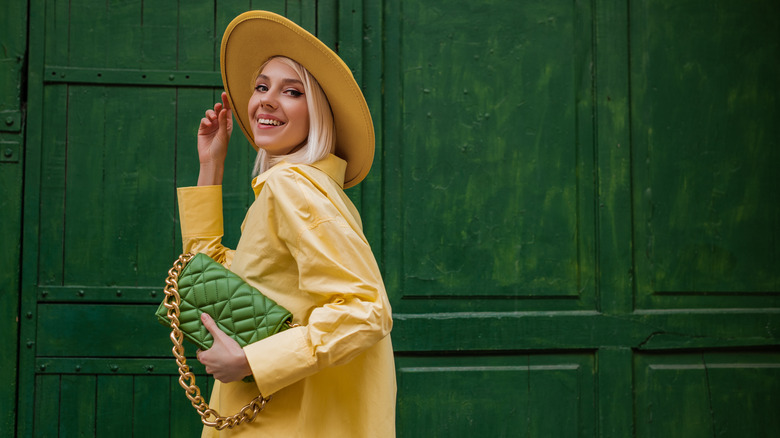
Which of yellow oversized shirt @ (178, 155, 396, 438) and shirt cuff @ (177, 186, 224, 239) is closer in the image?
yellow oversized shirt @ (178, 155, 396, 438)

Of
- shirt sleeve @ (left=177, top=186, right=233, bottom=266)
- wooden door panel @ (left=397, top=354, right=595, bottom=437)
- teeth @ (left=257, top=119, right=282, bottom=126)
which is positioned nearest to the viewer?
teeth @ (left=257, top=119, right=282, bottom=126)

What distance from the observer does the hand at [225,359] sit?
4.50 feet

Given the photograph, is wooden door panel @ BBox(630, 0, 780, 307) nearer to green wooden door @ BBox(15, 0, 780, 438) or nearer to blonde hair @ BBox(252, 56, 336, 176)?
green wooden door @ BBox(15, 0, 780, 438)

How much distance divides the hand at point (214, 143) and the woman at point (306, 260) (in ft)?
0.49

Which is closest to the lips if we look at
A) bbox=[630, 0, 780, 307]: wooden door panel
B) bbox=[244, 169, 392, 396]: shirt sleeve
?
bbox=[244, 169, 392, 396]: shirt sleeve

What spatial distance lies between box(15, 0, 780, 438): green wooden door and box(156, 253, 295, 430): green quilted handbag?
129 cm

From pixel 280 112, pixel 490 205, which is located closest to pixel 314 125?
pixel 280 112

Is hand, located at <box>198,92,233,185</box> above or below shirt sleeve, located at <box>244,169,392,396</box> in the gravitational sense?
above

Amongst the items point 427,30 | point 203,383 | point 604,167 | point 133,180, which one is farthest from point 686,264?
point 133,180

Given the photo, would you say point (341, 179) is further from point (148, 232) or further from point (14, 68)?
point (14, 68)

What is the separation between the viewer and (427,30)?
2.90m

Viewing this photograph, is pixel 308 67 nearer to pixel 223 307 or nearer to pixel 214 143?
pixel 214 143

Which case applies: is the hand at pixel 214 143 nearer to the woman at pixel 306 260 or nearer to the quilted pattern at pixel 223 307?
the woman at pixel 306 260

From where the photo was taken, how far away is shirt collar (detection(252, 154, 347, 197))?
61.7 inches
